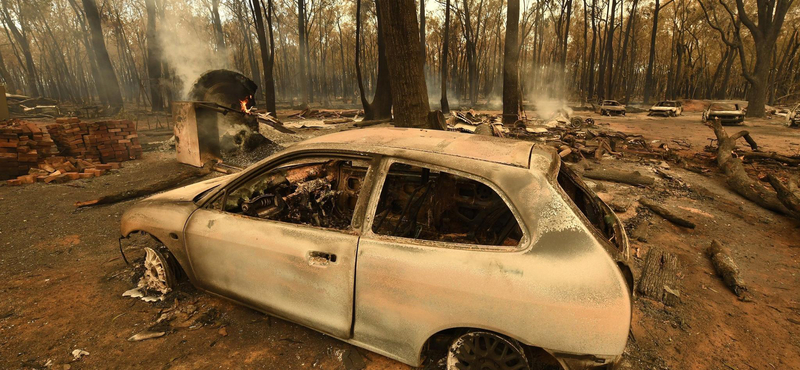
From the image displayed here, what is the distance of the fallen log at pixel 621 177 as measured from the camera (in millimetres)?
6562

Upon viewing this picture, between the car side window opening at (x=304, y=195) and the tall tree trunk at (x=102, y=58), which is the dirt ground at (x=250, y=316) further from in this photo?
the tall tree trunk at (x=102, y=58)

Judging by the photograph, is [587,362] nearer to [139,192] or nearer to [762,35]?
[139,192]

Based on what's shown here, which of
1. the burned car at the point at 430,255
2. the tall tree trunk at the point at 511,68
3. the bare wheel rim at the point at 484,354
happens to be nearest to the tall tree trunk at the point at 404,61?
the burned car at the point at 430,255

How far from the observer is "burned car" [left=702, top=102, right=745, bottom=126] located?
15.6m

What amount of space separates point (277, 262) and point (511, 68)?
45.2 feet

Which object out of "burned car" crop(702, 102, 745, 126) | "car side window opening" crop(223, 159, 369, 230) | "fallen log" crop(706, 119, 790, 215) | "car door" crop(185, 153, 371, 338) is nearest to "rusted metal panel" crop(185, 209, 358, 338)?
"car door" crop(185, 153, 371, 338)

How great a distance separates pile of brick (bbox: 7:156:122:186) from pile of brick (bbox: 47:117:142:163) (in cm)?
47

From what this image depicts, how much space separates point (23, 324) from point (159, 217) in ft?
4.45

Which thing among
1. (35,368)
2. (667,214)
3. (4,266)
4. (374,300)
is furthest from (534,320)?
(4,266)

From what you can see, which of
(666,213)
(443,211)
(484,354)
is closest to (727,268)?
(666,213)

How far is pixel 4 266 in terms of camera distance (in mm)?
3820

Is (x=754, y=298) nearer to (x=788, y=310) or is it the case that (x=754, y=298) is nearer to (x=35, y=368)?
(x=788, y=310)

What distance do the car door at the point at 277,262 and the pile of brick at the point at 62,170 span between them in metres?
6.94

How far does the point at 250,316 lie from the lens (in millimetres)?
2947
